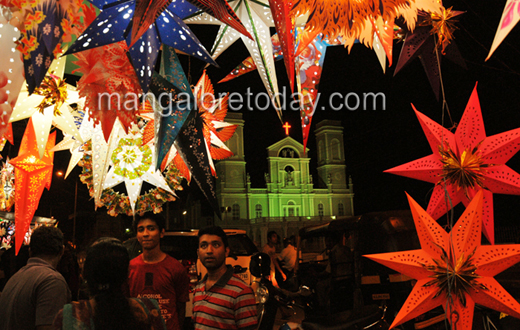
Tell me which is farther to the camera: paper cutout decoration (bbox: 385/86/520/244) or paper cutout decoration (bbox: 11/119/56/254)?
paper cutout decoration (bbox: 11/119/56/254)

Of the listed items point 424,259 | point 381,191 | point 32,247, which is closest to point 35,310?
point 32,247

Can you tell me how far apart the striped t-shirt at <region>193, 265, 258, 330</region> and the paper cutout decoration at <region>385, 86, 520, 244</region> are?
4.33ft

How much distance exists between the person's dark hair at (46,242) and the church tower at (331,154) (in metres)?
52.4

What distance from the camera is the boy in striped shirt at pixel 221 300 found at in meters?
2.35

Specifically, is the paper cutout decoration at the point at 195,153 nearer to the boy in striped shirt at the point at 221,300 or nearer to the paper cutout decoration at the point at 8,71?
the boy in striped shirt at the point at 221,300

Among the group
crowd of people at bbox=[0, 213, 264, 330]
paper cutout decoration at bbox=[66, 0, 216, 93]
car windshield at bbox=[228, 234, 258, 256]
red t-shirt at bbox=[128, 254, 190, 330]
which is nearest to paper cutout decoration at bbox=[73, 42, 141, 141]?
paper cutout decoration at bbox=[66, 0, 216, 93]

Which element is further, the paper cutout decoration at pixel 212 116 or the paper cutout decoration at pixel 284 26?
the paper cutout decoration at pixel 212 116

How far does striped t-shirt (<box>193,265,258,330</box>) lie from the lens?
7.70 feet

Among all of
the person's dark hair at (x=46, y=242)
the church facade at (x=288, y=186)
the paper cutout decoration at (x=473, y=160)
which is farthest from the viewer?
the church facade at (x=288, y=186)

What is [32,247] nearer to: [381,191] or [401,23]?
[401,23]

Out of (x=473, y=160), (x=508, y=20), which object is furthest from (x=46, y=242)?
(x=508, y=20)

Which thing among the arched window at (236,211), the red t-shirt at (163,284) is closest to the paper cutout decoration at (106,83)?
the red t-shirt at (163,284)

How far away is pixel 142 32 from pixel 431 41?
210 cm

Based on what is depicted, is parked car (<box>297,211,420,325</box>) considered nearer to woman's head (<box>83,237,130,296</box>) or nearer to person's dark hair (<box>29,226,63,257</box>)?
person's dark hair (<box>29,226,63,257</box>)
